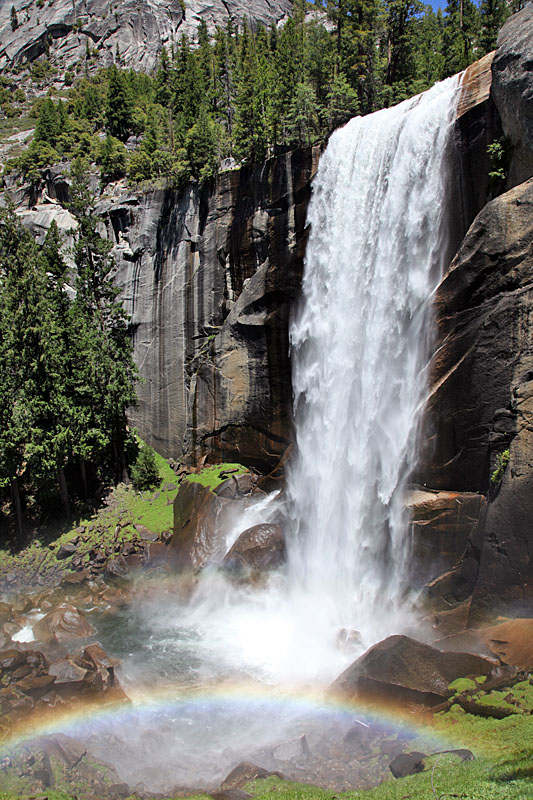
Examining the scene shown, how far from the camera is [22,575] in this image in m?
24.0

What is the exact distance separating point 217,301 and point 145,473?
1116 cm

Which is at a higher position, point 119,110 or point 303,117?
point 119,110

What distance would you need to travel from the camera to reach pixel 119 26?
324ft

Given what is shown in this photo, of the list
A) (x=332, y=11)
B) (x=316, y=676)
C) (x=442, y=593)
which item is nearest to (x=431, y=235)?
(x=442, y=593)

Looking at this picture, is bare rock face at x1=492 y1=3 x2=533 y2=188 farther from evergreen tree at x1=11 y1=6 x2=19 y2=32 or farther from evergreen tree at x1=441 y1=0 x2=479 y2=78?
evergreen tree at x1=11 y1=6 x2=19 y2=32

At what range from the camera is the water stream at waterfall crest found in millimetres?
13492

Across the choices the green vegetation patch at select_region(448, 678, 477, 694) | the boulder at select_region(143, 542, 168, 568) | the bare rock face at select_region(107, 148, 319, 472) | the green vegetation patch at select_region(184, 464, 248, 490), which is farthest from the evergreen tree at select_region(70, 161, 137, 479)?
the green vegetation patch at select_region(448, 678, 477, 694)

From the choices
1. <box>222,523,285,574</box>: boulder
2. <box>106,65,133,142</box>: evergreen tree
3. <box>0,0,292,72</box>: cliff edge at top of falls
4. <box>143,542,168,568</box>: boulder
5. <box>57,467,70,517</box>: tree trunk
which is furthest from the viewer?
<box>0,0,292,72</box>: cliff edge at top of falls

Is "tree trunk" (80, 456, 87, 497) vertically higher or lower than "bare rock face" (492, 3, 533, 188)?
lower

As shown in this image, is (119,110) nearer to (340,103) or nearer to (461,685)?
(340,103)

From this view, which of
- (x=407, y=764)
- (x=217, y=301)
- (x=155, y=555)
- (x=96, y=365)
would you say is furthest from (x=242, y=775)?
(x=217, y=301)

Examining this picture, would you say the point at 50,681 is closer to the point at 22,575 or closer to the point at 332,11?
the point at 22,575

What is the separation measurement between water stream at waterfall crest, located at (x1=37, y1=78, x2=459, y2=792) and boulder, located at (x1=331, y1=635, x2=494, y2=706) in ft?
3.33

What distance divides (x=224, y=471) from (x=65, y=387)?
9.59 meters
